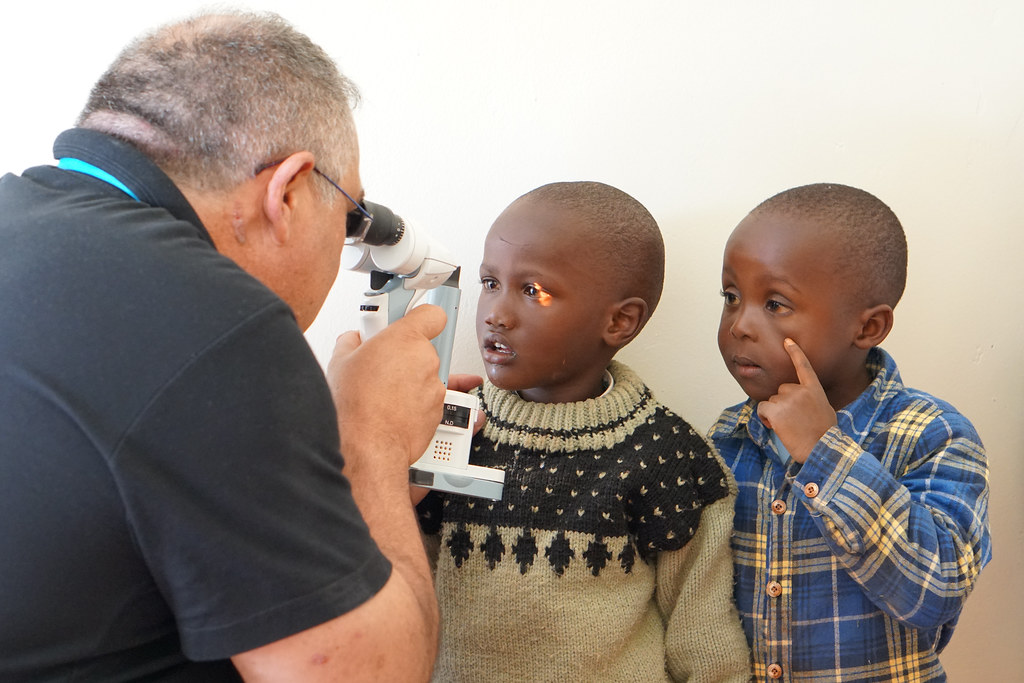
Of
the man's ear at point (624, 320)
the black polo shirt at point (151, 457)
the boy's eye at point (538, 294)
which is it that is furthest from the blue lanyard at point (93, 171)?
the man's ear at point (624, 320)

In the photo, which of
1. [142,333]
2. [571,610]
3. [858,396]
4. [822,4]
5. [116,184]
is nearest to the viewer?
[142,333]

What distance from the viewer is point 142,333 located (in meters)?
0.90

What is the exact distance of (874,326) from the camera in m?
1.63

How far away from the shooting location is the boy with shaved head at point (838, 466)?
1410 millimetres

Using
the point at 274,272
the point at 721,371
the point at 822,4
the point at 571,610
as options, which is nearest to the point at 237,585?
the point at 274,272

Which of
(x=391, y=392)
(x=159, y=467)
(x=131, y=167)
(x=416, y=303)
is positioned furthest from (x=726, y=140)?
(x=159, y=467)

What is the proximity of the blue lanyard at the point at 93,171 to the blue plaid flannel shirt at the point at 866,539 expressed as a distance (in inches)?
44.0

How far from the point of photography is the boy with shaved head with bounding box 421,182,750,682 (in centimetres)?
153

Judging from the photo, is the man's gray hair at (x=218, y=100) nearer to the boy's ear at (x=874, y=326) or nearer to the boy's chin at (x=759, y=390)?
the boy's chin at (x=759, y=390)

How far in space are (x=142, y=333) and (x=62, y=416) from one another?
12cm

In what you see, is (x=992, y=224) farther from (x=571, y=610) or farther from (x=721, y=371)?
(x=571, y=610)

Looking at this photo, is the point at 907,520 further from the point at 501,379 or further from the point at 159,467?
the point at 159,467

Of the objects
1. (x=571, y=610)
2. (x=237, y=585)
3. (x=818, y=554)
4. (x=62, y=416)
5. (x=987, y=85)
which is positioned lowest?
(x=571, y=610)

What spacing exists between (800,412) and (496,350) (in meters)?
0.55
